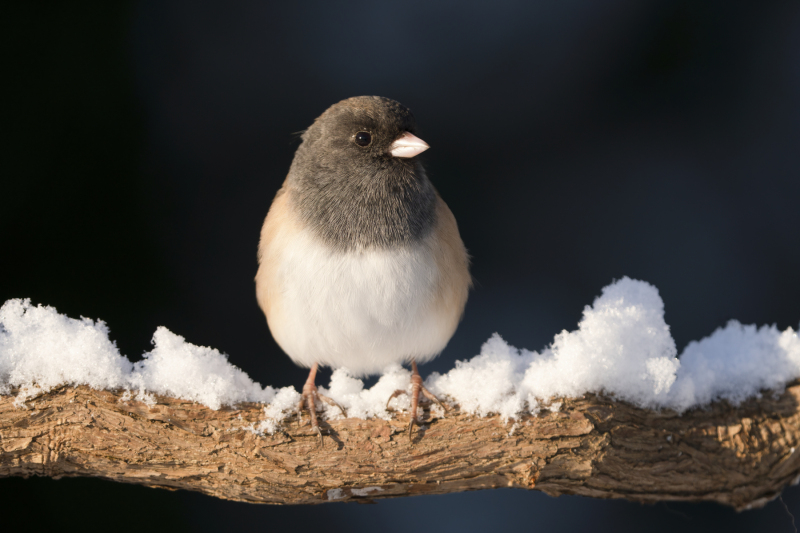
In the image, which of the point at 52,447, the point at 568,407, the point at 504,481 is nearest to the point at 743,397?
the point at 568,407

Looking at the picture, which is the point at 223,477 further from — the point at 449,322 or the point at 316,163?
the point at 316,163

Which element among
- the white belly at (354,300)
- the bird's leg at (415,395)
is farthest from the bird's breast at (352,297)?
the bird's leg at (415,395)

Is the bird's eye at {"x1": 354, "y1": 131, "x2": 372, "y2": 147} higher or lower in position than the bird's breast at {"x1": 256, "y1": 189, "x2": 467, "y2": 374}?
higher

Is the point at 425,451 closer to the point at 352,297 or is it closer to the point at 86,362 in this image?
the point at 352,297

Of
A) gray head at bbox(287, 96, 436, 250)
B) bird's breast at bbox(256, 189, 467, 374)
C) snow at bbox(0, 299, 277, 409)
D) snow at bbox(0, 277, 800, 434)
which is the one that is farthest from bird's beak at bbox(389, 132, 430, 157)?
snow at bbox(0, 299, 277, 409)

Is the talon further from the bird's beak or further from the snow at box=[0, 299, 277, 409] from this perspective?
the bird's beak

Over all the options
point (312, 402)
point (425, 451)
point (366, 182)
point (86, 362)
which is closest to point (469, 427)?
point (425, 451)

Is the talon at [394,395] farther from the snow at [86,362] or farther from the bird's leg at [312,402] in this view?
the snow at [86,362]
